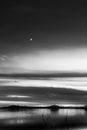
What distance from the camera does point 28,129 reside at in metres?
169

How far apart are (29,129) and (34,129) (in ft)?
13.6

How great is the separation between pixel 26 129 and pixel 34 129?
4.42m

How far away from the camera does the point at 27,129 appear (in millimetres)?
169625

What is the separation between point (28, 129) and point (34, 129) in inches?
165

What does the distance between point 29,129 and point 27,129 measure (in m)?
1.04

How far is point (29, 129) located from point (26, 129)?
1638mm

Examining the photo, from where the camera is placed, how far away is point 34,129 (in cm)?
17262

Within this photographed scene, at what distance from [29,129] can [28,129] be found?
1.71 ft

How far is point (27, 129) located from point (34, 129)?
14.2ft

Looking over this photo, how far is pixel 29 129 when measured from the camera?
16912cm

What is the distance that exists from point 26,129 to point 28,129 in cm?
112
